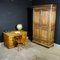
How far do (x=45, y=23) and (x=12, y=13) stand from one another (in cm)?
172

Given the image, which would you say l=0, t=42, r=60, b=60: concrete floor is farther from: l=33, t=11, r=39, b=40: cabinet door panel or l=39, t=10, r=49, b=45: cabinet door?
l=33, t=11, r=39, b=40: cabinet door panel

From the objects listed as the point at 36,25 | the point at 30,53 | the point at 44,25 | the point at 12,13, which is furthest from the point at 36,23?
the point at 30,53

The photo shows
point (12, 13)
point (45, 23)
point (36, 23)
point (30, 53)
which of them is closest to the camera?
point (30, 53)

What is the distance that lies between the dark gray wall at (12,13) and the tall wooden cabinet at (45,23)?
2.95 ft

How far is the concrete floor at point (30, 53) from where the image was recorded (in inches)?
141

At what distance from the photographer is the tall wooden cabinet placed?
4.25m

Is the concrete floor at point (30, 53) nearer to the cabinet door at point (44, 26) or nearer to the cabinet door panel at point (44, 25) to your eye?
the cabinet door at point (44, 26)

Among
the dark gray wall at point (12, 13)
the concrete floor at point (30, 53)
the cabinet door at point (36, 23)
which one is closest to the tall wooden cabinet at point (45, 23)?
the cabinet door at point (36, 23)

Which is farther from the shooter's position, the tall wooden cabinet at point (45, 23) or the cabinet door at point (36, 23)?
the cabinet door at point (36, 23)

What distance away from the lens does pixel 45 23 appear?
14.5ft

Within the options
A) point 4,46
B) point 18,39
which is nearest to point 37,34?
point 18,39

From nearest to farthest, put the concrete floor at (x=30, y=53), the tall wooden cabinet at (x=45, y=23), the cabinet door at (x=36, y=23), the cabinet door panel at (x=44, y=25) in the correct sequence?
the concrete floor at (x=30, y=53) < the tall wooden cabinet at (x=45, y=23) < the cabinet door panel at (x=44, y=25) < the cabinet door at (x=36, y=23)

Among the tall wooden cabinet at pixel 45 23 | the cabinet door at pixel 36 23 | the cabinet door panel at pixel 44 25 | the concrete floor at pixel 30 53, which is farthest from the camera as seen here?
the cabinet door at pixel 36 23

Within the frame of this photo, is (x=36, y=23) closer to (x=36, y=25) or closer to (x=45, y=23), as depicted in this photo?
(x=36, y=25)
